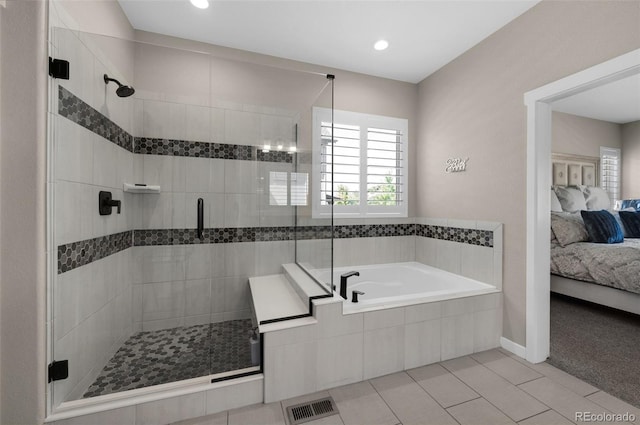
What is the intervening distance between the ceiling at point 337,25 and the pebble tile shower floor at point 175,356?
7.91ft

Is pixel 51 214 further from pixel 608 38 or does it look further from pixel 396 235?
pixel 608 38

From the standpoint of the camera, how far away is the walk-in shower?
58.2 inches

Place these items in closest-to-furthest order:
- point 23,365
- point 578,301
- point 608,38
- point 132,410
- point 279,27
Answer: point 23,365, point 132,410, point 608,38, point 279,27, point 578,301

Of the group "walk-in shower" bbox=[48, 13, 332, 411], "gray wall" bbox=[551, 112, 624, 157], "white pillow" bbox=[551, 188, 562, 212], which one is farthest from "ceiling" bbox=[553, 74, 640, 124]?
"walk-in shower" bbox=[48, 13, 332, 411]

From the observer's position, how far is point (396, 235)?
3.22 m

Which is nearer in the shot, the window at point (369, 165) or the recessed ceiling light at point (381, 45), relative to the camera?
the recessed ceiling light at point (381, 45)

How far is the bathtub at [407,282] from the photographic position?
7.49ft

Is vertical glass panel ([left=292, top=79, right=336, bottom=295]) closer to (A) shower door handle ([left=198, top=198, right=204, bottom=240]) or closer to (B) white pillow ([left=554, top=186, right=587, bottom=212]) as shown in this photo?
(A) shower door handle ([left=198, top=198, right=204, bottom=240])

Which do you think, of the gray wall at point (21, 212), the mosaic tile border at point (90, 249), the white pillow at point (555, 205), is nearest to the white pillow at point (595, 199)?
the white pillow at point (555, 205)

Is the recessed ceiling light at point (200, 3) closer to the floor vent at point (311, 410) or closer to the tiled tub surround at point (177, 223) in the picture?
the tiled tub surround at point (177, 223)

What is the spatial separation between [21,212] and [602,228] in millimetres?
5200

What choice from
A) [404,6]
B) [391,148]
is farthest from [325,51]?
[391,148]

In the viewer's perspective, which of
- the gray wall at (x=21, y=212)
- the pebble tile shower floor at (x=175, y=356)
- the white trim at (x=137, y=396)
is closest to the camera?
the gray wall at (x=21, y=212)

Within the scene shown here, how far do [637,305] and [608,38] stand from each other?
8.73 ft
